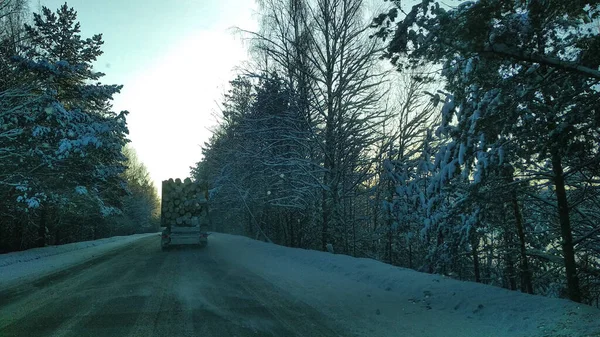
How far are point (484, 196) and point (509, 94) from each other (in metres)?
2.06

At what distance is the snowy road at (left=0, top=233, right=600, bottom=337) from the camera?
5016 mm

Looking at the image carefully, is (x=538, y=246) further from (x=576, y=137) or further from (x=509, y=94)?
(x=509, y=94)

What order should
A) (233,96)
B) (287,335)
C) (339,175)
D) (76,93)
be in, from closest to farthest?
(287,335)
(339,175)
(76,93)
(233,96)

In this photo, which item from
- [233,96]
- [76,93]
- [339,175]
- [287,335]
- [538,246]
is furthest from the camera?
[233,96]

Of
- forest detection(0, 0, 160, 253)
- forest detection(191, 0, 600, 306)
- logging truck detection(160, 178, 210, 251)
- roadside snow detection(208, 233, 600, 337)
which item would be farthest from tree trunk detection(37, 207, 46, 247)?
roadside snow detection(208, 233, 600, 337)

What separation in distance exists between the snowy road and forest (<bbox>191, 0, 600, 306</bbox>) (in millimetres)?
1323

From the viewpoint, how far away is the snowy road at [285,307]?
16.5 ft

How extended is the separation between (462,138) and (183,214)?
17.1 meters

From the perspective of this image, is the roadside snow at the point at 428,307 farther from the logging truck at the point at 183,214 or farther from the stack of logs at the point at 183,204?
the stack of logs at the point at 183,204

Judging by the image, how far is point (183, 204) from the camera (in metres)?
20.2

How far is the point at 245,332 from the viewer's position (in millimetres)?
5031

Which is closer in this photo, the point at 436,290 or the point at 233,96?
the point at 436,290

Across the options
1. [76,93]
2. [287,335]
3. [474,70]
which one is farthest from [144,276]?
[76,93]

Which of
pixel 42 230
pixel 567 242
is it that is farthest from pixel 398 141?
pixel 42 230
